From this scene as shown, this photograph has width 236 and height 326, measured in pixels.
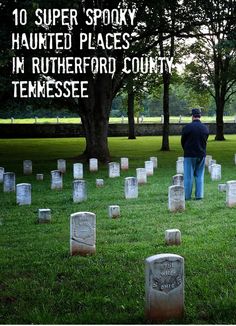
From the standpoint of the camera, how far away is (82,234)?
7.30 metres

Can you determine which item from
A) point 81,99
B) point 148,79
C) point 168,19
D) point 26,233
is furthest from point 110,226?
point 148,79

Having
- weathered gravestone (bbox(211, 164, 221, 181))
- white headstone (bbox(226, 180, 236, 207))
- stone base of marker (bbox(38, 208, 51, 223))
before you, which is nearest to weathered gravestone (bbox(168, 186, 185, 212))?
white headstone (bbox(226, 180, 236, 207))

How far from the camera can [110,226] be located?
30.4 ft

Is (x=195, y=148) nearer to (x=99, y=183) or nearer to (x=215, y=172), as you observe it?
(x=99, y=183)

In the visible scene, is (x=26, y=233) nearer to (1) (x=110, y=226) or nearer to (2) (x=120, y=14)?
(1) (x=110, y=226)

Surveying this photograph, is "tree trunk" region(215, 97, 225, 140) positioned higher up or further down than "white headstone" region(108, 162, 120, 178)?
higher up

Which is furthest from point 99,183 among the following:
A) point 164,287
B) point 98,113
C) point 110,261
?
point 164,287

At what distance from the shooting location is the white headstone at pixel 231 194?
1082 centimetres

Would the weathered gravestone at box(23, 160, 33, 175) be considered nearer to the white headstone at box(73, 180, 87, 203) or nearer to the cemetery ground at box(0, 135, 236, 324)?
the cemetery ground at box(0, 135, 236, 324)

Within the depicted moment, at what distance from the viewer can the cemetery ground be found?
17.3ft

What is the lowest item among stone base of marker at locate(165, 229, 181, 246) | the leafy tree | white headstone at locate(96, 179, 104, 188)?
white headstone at locate(96, 179, 104, 188)

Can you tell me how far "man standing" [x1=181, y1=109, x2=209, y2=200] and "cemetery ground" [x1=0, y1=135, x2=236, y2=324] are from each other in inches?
21.3

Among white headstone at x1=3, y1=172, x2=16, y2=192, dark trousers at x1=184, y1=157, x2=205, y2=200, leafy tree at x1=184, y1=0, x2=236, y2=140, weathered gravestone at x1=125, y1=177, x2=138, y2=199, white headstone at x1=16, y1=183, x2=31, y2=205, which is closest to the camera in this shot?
white headstone at x1=16, y1=183, x2=31, y2=205

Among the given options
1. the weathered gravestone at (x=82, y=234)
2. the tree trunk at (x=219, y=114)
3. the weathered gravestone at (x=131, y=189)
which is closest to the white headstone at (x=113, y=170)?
the weathered gravestone at (x=131, y=189)
